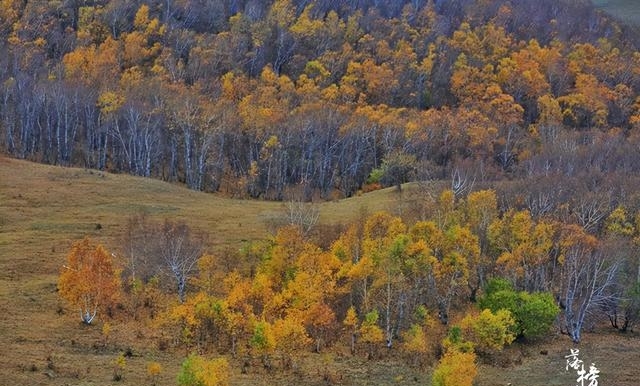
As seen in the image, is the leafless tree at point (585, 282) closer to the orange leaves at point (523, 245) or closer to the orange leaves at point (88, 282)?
the orange leaves at point (523, 245)

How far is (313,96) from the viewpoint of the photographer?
445ft

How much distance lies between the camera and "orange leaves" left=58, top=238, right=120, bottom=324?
4972 centimetres

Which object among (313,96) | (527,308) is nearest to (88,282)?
(527,308)

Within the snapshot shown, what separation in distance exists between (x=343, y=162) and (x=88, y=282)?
220 feet

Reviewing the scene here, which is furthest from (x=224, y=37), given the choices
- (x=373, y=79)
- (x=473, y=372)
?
(x=473, y=372)

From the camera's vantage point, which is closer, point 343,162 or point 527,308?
point 527,308

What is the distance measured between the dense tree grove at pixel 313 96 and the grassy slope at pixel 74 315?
14530 mm

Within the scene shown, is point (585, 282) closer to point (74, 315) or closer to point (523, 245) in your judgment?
point (523, 245)

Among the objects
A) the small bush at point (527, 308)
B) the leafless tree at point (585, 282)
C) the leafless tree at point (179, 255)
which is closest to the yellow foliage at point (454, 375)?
the small bush at point (527, 308)

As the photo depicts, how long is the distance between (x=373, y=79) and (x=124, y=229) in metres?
89.9

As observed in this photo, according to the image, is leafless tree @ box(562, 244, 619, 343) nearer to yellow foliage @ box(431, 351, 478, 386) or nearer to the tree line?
the tree line

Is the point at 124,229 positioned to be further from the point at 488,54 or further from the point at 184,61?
the point at 488,54

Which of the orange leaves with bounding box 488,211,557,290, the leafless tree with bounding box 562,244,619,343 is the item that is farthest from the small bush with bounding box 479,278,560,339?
the orange leaves with bounding box 488,211,557,290

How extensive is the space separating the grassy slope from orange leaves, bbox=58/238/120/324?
5.36 feet
